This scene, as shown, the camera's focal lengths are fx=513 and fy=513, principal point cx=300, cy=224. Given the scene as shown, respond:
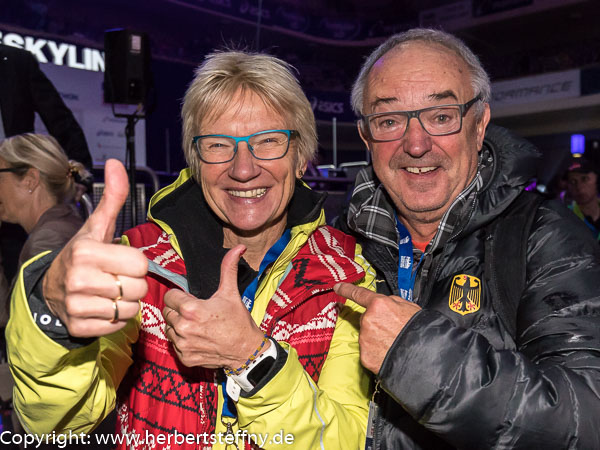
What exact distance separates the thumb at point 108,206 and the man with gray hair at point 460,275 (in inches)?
25.3

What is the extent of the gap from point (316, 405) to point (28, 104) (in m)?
3.54

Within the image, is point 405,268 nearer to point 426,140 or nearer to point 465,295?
point 465,295

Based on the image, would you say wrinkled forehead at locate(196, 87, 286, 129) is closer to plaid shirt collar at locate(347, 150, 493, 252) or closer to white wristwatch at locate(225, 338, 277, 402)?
plaid shirt collar at locate(347, 150, 493, 252)

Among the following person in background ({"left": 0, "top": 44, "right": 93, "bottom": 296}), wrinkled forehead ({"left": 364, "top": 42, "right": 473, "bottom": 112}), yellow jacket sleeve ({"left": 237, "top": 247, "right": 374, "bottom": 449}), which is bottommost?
yellow jacket sleeve ({"left": 237, "top": 247, "right": 374, "bottom": 449})

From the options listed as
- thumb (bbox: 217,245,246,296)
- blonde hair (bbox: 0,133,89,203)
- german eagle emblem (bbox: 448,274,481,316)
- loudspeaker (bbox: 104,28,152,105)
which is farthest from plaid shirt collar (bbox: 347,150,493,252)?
loudspeaker (bbox: 104,28,152,105)

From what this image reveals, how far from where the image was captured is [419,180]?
67.0 inches

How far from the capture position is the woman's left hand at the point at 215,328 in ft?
3.91

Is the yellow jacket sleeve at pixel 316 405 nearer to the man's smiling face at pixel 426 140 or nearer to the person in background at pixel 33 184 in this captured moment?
the man's smiling face at pixel 426 140

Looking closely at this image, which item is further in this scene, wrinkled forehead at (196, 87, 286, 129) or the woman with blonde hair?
the woman with blonde hair

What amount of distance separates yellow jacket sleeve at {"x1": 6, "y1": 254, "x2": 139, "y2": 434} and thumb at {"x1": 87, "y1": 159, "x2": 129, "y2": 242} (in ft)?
0.92

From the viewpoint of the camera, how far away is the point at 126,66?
4602 mm

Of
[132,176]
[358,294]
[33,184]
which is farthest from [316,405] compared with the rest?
[132,176]

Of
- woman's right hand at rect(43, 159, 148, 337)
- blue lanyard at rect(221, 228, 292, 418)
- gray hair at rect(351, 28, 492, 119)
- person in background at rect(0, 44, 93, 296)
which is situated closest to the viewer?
woman's right hand at rect(43, 159, 148, 337)

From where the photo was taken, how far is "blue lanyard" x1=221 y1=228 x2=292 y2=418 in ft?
4.66
